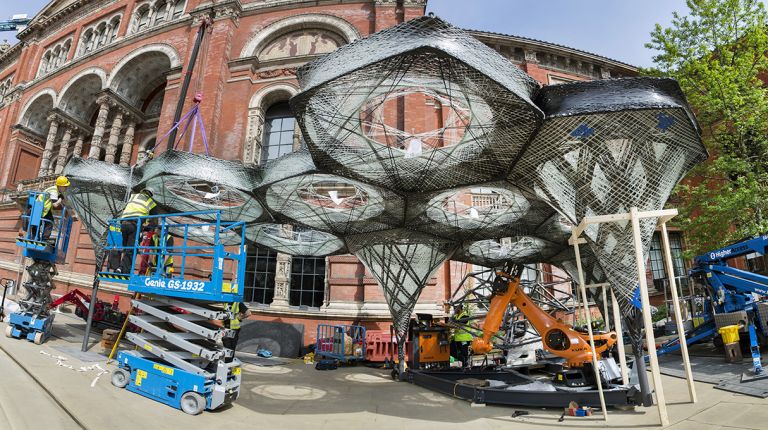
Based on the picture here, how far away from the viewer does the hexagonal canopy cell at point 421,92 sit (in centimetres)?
473

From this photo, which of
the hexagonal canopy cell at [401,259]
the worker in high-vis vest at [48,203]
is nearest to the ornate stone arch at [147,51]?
the worker in high-vis vest at [48,203]

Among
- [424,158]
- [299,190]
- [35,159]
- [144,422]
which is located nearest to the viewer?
[144,422]

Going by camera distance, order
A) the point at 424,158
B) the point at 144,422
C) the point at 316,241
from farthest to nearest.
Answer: the point at 316,241
the point at 424,158
the point at 144,422

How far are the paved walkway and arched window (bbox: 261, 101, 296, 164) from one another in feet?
40.6

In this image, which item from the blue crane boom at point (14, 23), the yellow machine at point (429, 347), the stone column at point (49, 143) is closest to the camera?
the yellow machine at point (429, 347)

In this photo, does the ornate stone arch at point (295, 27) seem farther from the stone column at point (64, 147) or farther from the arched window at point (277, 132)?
the stone column at point (64, 147)

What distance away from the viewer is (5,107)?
28656mm

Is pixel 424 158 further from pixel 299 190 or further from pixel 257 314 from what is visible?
pixel 257 314

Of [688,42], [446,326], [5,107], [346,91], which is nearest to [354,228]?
[446,326]

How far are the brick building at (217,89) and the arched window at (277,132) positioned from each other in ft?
0.19

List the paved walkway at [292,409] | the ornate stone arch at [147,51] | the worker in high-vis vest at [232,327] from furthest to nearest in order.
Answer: the ornate stone arch at [147,51]
the worker in high-vis vest at [232,327]
the paved walkway at [292,409]

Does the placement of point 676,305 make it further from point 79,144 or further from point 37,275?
point 79,144

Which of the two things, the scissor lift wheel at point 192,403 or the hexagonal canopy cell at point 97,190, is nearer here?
the scissor lift wheel at point 192,403

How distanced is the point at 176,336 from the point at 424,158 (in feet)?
17.3
